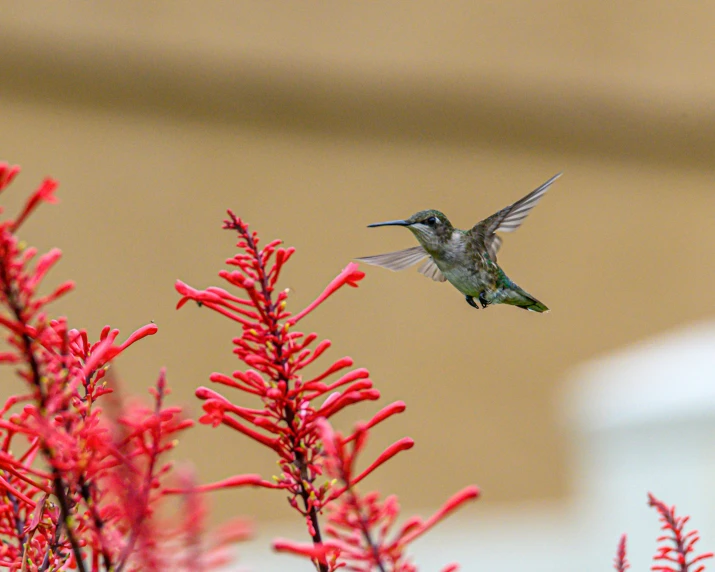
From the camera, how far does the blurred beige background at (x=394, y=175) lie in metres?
4.02

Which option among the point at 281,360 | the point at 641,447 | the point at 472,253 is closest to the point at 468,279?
the point at 472,253

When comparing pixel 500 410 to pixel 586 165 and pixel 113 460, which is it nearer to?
pixel 586 165

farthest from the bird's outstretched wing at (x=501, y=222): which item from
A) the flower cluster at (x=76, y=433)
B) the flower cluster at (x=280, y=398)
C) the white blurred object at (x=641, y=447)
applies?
the white blurred object at (x=641, y=447)

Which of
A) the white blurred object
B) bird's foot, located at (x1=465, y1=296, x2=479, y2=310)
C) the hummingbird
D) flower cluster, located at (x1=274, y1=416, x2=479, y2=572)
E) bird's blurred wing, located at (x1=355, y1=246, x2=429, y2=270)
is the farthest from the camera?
the white blurred object

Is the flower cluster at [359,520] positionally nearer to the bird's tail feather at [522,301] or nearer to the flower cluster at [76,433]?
the flower cluster at [76,433]

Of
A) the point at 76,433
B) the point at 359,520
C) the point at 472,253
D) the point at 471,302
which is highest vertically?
the point at 472,253

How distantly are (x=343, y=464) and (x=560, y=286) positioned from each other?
469 cm

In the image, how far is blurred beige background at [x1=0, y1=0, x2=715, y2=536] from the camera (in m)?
4.02

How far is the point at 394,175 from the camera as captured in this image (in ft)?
15.3

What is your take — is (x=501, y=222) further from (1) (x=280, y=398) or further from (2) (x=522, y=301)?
(1) (x=280, y=398)

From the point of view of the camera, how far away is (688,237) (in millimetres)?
5406

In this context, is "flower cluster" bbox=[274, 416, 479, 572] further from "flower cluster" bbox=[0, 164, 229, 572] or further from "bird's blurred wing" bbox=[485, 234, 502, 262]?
"bird's blurred wing" bbox=[485, 234, 502, 262]

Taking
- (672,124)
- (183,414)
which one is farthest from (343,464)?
(672,124)

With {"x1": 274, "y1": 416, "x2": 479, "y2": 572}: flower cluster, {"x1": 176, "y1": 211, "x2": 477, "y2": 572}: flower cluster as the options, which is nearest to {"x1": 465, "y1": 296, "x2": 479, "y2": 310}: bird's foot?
{"x1": 176, "y1": 211, "x2": 477, "y2": 572}: flower cluster
